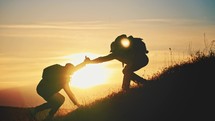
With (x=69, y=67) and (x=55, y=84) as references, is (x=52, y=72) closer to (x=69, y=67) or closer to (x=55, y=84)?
(x=55, y=84)

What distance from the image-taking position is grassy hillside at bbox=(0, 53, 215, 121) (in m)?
9.94

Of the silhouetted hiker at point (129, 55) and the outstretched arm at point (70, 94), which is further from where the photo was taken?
the outstretched arm at point (70, 94)

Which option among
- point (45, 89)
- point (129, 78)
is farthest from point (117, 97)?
point (45, 89)

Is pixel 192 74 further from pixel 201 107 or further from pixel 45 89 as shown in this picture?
pixel 45 89

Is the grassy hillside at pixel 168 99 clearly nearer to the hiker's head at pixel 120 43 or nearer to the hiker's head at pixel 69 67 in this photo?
the hiker's head at pixel 69 67

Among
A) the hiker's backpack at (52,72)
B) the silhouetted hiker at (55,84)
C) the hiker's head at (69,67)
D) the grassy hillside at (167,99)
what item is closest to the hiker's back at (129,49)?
the grassy hillside at (167,99)

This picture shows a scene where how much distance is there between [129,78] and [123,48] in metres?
1.20

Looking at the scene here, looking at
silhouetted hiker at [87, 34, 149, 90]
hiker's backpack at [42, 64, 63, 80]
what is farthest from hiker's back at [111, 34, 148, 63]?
hiker's backpack at [42, 64, 63, 80]

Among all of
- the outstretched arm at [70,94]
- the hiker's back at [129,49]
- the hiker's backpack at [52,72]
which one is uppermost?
the hiker's back at [129,49]

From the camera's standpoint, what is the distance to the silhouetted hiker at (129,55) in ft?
43.9

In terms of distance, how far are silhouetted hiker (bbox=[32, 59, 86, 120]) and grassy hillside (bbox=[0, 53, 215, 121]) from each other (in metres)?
0.70

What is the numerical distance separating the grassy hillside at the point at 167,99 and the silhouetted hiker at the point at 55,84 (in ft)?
2.31

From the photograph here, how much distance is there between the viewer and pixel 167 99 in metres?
10.8

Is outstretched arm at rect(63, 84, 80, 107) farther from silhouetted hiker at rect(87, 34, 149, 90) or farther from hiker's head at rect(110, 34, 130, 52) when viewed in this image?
hiker's head at rect(110, 34, 130, 52)
